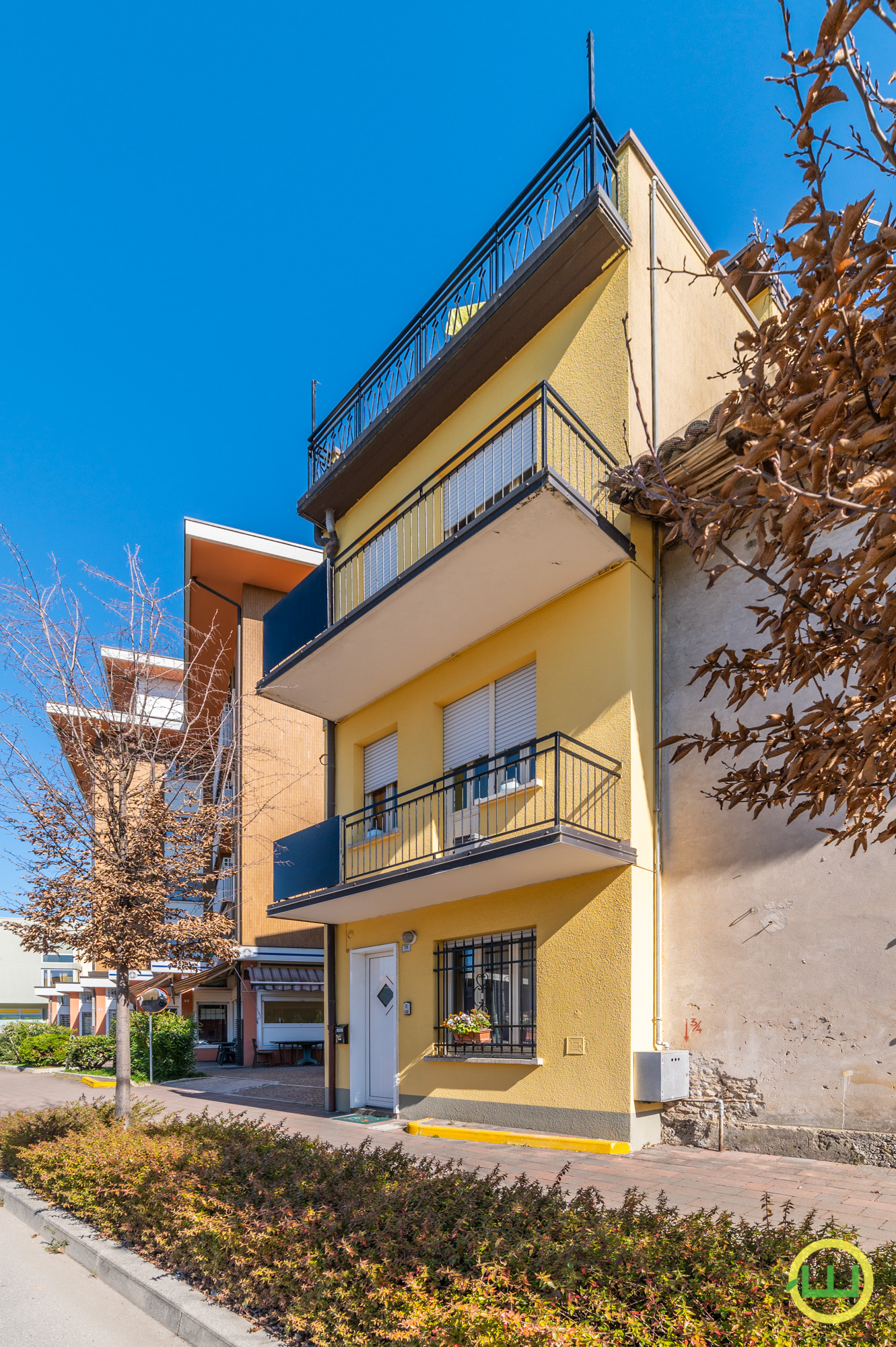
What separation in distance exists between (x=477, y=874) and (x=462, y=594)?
3272mm

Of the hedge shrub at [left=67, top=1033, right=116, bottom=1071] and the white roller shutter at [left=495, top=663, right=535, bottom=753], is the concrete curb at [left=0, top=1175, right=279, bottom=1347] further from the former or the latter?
the hedge shrub at [left=67, top=1033, right=116, bottom=1071]

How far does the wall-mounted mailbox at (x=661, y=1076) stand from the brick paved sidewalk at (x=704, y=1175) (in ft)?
1.64

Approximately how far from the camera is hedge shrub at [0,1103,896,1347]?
135 inches

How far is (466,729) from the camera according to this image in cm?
1245

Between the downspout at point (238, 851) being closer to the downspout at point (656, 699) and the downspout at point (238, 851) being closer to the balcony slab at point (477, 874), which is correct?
the balcony slab at point (477, 874)

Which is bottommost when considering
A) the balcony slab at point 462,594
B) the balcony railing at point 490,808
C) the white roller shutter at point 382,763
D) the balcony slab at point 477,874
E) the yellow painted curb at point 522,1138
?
the yellow painted curb at point 522,1138

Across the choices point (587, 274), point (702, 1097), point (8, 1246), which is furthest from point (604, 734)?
point (8, 1246)

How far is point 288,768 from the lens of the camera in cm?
2416

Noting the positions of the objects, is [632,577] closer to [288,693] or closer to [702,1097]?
[702,1097]

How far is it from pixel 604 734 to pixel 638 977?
250 cm

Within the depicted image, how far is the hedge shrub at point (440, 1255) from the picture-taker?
11.2 feet

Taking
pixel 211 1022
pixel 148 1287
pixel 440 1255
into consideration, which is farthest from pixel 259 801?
pixel 440 1255

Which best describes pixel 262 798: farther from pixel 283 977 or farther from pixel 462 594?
pixel 462 594

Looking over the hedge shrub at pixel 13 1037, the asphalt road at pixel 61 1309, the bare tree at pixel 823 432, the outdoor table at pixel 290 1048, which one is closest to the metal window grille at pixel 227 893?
the outdoor table at pixel 290 1048
